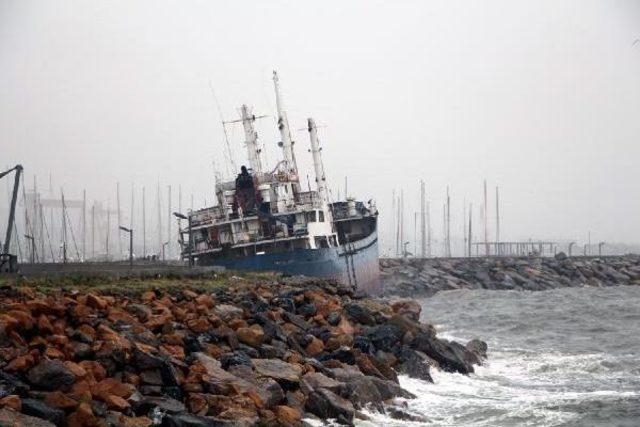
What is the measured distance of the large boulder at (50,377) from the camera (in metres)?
13.4

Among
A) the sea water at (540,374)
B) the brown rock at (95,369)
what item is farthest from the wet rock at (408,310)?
the brown rock at (95,369)

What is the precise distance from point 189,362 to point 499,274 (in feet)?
245

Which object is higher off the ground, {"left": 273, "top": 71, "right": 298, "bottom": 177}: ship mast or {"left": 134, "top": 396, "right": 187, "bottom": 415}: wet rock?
{"left": 273, "top": 71, "right": 298, "bottom": 177}: ship mast

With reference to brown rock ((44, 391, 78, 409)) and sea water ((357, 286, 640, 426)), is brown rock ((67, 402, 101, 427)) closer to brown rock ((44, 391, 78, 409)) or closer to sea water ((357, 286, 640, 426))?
brown rock ((44, 391, 78, 409))

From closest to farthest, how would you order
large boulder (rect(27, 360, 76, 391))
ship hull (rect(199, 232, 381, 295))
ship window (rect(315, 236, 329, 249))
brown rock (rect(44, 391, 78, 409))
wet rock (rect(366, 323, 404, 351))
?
brown rock (rect(44, 391, 78, 409))
large boulder (rect(27, 360, 76, 391))
wet rock (rect(366, 323, 404, 351))
ship hull (rect(199, 232, 381, 295))
ship window (rect(315, 236, 329, 249))

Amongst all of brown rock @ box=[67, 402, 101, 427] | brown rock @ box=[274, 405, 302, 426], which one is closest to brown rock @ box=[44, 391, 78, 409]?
brown rock @ box=[67, 402, 101, 427]

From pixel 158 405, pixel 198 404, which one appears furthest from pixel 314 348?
pixel 158 405

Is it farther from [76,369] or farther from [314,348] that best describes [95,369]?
[314,348]

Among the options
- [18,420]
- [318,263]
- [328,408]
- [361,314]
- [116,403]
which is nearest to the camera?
[18,420]

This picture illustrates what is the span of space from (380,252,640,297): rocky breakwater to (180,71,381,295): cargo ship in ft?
61.8

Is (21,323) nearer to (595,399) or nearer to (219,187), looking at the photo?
(595,399)

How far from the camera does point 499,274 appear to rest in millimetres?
86750

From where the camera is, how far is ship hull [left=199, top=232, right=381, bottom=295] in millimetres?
47562

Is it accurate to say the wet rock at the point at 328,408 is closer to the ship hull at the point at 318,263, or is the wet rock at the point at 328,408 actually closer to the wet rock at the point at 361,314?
the wet rock at the point at 361,314
